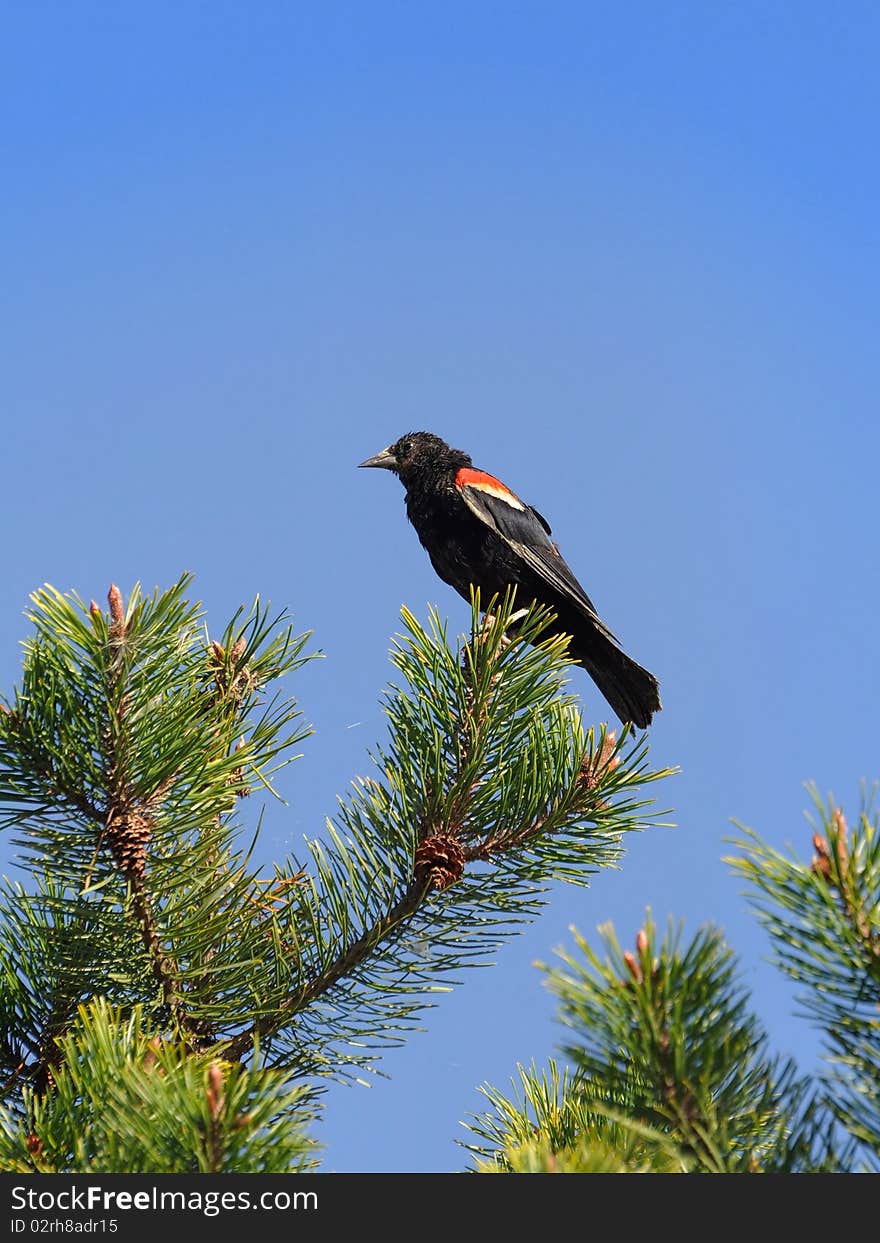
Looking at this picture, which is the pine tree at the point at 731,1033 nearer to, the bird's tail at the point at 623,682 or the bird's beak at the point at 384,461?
the bird's tail at the point at 623,682

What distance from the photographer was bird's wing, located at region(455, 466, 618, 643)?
5270mm

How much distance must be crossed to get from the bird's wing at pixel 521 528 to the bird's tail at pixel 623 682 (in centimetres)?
17

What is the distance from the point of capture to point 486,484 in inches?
226

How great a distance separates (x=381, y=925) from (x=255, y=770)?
1.31ft

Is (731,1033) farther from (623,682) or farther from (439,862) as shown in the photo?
(623,682)

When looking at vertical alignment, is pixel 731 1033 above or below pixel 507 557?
below

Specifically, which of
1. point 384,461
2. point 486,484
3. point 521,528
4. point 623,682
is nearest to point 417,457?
point 384,461

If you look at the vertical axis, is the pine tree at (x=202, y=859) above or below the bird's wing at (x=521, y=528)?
below

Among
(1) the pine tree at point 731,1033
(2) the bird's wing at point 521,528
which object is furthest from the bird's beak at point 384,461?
(1) the pine tree at point 731,1033

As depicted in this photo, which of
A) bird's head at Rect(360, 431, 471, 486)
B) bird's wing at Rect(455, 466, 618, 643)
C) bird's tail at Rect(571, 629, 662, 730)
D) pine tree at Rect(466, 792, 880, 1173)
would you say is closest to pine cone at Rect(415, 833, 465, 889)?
pine tree at Rect(466, 792, 880, 1173)

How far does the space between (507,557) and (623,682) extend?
2.81 ft

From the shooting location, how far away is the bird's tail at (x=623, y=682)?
482 centimetres

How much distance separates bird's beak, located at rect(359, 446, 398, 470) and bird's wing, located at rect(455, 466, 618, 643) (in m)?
0.56
